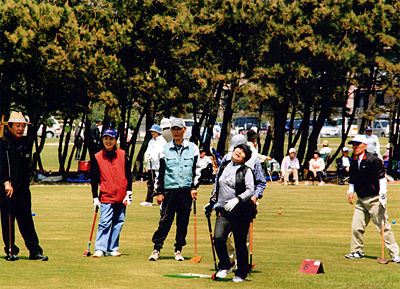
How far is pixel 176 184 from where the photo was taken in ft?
29.7

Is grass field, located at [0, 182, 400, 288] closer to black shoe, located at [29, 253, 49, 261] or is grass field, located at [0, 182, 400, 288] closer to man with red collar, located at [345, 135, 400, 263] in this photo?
black shoe, located at [29, 253, 49, 261]

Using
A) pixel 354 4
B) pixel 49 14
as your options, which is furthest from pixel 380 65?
pixel 49 14

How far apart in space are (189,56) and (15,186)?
18050 millimetres

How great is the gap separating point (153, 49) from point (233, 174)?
18074mm

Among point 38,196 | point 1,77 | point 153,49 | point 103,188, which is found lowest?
point 38,196

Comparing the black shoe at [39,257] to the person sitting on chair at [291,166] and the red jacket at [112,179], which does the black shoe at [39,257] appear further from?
the person sitting on chair at [291,166]

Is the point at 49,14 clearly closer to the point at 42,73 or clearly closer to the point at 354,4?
the point at 42,73

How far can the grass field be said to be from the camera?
7.60 metres

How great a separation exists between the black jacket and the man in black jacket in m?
4.71

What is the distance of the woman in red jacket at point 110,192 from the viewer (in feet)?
30.1

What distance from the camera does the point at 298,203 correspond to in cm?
1838

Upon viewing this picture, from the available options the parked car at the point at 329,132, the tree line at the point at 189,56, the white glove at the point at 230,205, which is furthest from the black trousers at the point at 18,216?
the parked car at the point at 329,132

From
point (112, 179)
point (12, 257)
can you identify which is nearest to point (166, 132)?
point (112, 179)

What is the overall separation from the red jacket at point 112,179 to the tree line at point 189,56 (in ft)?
42.5
